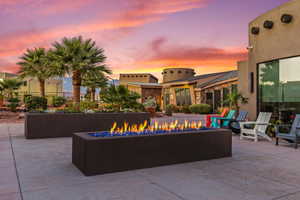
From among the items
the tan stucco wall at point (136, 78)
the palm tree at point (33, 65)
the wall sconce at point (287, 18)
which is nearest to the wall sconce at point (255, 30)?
the wall sconce at point (287, 18)

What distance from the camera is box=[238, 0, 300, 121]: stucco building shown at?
8.69 m

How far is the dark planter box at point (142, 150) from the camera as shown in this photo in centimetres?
411

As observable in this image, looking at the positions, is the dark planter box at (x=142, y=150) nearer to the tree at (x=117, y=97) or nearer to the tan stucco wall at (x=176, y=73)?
the tree at (x=117, y=97)

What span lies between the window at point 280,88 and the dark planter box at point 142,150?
4869mm

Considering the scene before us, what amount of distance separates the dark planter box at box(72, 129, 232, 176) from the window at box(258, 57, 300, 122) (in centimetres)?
487

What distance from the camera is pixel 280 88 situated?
368 inches

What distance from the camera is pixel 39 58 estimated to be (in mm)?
23734

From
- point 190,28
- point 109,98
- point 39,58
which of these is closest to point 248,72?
point 190,28

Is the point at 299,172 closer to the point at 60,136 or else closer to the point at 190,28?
the point at 60,136

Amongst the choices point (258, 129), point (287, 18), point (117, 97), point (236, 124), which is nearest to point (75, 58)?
point (117, 97)

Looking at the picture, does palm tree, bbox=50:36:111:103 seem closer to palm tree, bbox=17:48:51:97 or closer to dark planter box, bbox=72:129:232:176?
palm tree, bbox=17:48:51:97

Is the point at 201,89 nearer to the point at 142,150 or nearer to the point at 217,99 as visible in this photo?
the point at 217,99

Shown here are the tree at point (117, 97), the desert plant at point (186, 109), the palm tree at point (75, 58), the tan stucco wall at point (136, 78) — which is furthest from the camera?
the tan stucco wall at point (136, 78)

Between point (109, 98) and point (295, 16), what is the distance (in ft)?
30.3
